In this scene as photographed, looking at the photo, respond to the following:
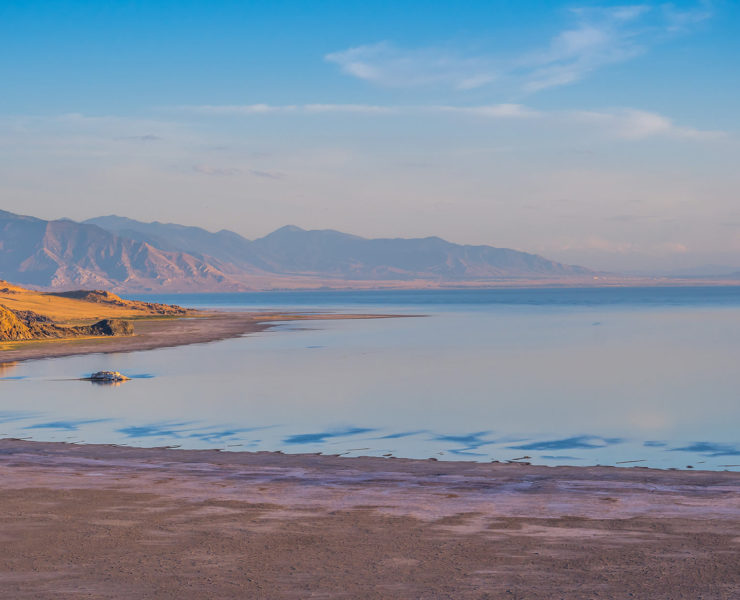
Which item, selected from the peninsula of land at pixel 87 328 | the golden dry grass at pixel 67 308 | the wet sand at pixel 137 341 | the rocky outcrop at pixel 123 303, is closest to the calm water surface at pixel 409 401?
the wet sand at pixel 137 341

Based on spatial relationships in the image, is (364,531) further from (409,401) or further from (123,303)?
(123,303)

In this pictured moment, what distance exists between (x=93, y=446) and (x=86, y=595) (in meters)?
12.5

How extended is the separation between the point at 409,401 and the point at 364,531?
20573mm

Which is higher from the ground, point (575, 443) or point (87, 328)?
point (87, 328)

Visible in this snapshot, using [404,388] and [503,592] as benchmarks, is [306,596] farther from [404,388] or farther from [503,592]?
[404,388]

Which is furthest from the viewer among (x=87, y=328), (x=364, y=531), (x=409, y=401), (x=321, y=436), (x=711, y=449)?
(x=87, y=328)

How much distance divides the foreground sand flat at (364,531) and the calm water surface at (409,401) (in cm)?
509

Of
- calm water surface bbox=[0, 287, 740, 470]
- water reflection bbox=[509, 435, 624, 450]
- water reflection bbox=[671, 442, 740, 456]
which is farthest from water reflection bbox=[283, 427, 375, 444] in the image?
Result: water reflection bbox=[671, 442, 740, 456]

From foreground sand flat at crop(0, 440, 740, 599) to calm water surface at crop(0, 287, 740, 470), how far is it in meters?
5.09

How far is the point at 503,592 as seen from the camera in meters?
9.81

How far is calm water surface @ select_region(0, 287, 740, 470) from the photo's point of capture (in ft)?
77.5

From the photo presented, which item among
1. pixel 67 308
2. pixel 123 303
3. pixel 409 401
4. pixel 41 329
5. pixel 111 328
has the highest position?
pixel 123 303

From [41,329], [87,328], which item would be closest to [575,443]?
[41,329]

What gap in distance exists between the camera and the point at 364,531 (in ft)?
41.4
